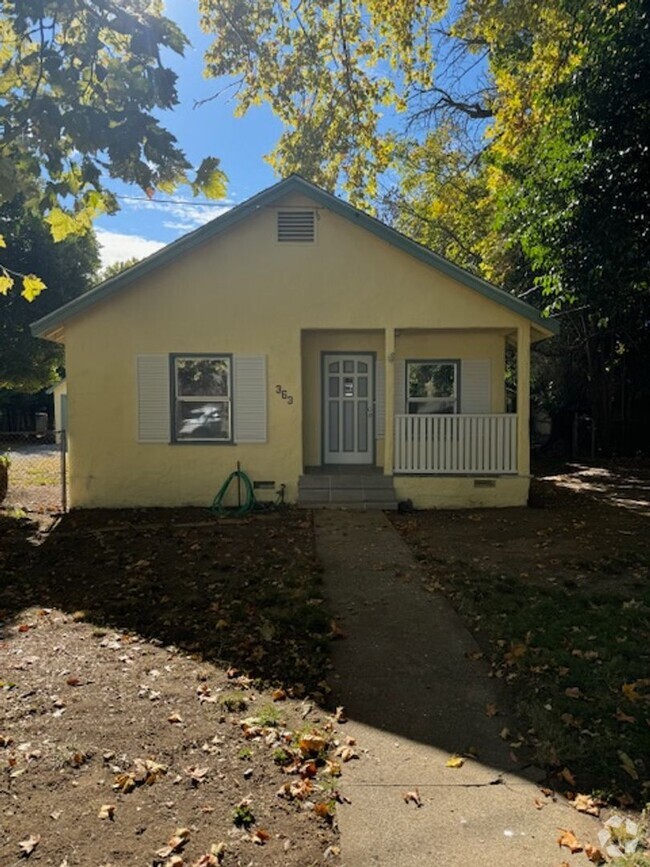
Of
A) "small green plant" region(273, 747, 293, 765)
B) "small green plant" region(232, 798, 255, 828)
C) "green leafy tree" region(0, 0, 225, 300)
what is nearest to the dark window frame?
"green leafy tree" region(0, 0, 225, 300)

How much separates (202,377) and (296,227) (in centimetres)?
310

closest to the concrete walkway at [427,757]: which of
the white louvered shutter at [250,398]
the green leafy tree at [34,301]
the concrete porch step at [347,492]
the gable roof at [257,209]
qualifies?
the concrete porch step at [347,492]

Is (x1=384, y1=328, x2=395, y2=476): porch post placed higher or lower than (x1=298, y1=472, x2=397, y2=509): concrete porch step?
higher

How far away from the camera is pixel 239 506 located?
418 inches

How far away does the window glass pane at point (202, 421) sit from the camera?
35.4 feet

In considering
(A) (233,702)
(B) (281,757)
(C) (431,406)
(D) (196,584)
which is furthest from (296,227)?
(B) (281,757)

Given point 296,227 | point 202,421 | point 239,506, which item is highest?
point 296,227

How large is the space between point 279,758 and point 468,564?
14.1ft

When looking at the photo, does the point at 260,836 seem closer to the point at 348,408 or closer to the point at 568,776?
the point at 568,776

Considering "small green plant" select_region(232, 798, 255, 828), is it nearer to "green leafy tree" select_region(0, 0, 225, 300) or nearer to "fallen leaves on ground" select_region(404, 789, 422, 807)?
"fallen leaves on ground" select_region(404, 789, 422, 807)

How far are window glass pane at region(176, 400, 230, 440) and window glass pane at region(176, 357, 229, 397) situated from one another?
197mm

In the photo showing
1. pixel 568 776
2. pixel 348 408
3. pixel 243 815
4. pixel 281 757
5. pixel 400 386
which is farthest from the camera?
pixel 348 408

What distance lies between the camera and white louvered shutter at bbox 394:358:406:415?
461 inches

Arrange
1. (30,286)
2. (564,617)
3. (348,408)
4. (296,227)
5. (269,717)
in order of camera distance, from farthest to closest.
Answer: (348,408)
(296,227)
(30,286)
(564,617)
(269,717)
